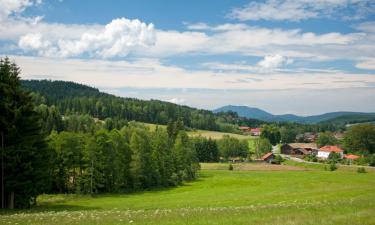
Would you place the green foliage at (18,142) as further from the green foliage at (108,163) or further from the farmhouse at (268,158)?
the farmhouse at (268,158)

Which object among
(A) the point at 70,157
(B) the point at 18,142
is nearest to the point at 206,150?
(A) the point at 70,157

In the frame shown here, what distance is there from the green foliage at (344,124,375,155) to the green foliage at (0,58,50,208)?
147m

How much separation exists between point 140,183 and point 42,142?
111 feet

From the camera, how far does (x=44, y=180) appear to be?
122 feet

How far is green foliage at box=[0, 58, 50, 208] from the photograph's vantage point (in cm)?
3412

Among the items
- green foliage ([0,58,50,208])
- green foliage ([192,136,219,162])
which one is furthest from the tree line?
green foliage ([192,136,219,162])

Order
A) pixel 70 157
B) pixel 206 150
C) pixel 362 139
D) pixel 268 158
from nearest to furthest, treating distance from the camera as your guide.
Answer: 1. pixel 70 157
2. pixel 206 150
3. pixel 268 158
4. pixel 362 139

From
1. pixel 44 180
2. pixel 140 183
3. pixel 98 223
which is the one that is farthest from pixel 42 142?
pixel 140 183

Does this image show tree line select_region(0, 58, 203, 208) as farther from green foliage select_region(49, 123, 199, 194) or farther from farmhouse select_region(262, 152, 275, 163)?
farmhouse select_region(262, 152, 275, 163)

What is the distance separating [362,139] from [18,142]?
515 ft

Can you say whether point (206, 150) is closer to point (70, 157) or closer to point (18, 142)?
point (70, 157)

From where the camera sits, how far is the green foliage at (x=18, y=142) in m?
34.1

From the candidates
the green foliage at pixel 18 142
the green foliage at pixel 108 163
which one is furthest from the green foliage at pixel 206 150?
the green foliage at pixel 18 142

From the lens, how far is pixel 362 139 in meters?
165
